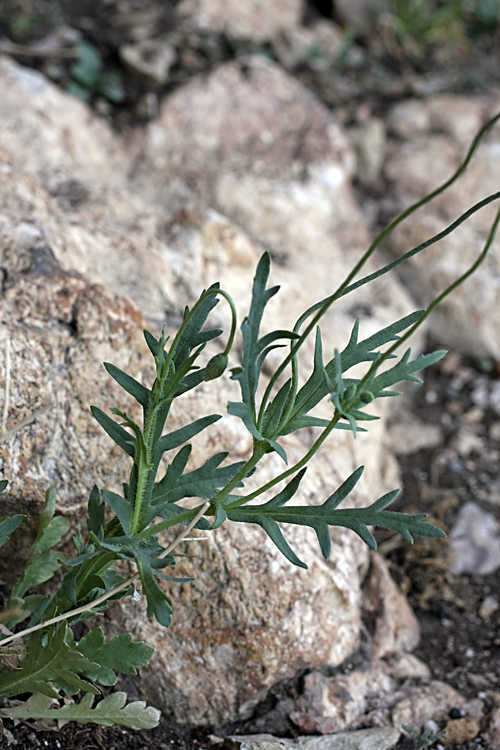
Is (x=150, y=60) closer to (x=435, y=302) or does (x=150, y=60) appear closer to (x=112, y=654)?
(x=435, y=302)

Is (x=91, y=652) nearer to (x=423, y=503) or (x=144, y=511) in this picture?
(x=144, y=511)

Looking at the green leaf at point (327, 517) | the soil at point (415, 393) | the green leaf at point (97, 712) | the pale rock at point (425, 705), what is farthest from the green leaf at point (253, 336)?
the pale rock at point (425, 705)

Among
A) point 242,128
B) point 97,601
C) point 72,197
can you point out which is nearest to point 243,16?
point 242,128

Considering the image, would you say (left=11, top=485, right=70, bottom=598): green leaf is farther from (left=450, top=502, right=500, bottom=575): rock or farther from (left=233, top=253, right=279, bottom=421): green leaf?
(left=450, top=502, right=500, bottom=575): rock

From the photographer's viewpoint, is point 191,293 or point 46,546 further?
point 191,293

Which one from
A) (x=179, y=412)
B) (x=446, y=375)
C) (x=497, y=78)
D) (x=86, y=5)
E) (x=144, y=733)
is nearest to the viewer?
(x=144, y=733)

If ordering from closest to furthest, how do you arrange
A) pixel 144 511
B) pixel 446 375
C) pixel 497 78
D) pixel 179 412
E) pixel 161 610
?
pixel 161 610
pixel 144 511
pixel 179 412
pixel 446 375
pixel 497 78

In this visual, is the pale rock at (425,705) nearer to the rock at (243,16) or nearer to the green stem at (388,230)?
the green stem at (388,230)

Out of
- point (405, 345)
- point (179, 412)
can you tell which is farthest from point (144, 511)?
point (405, 345)
